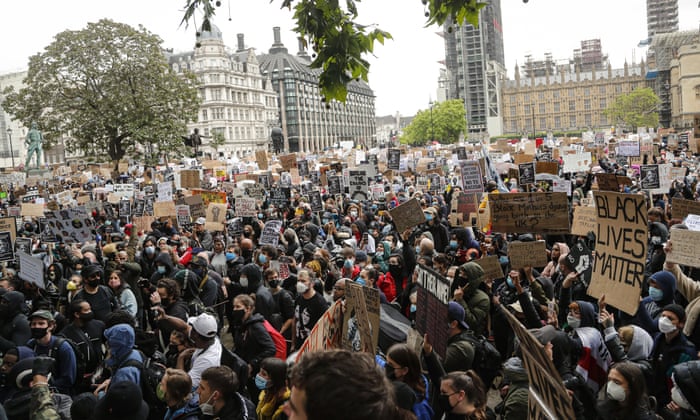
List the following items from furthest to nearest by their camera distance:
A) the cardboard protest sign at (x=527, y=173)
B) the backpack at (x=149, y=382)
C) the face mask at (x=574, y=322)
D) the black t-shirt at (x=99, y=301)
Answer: the cardboard protest sign at (x=527, y=173)
the black t-shirt at (x=99, y=301)
the face mask at (x=574, y=322)
the backpack at (x=149, y=382)

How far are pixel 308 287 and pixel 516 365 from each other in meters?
2.50

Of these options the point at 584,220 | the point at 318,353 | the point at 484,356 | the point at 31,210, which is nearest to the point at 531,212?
the point at 584,220

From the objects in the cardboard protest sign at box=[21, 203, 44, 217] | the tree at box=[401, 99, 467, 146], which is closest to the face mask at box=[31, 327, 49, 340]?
the cardboard protest sign at box=[21, 203, 44, 217]

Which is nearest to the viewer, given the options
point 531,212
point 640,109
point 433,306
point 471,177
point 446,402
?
point 446,402

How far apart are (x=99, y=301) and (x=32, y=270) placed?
1.45m

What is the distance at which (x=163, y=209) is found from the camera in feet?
42.5

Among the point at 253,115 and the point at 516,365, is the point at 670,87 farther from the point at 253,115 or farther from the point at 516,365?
the point at 516,365

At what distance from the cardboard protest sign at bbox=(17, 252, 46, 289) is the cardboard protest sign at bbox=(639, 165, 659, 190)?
10.1m

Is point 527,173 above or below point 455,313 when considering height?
above

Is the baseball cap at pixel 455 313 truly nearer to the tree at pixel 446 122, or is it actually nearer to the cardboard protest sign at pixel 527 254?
the cardboard protest sign at pixel 527 254

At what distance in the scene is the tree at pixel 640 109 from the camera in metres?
84.2

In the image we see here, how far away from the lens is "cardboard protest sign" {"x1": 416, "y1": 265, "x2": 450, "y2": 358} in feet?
12.8

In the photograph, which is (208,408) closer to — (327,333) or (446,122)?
(327,333)

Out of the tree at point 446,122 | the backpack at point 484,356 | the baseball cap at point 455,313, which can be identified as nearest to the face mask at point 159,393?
the baseball cap at point 455,313
